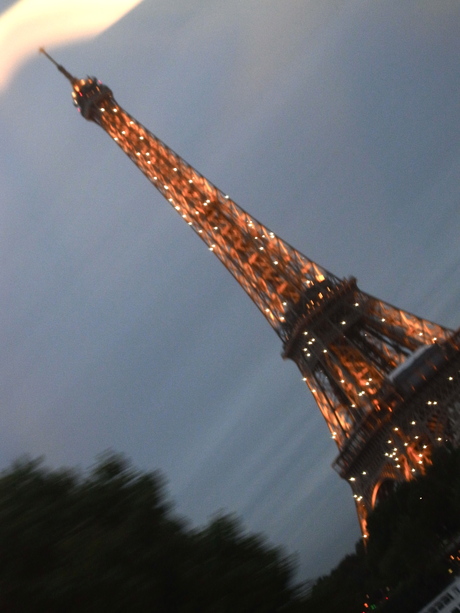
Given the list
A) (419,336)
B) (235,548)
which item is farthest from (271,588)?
(419,336)

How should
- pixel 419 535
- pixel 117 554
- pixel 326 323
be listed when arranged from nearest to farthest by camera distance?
pixel 117 554
pixel 419 535
pixel 326 323

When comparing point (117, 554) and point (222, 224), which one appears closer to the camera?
point (117, 554)

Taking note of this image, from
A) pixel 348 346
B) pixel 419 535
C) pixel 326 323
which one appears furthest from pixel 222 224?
pixel 419 535

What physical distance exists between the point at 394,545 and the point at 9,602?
2725cm

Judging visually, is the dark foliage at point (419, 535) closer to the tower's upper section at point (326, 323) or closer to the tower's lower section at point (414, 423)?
the tower's lower section at point (414, 423)

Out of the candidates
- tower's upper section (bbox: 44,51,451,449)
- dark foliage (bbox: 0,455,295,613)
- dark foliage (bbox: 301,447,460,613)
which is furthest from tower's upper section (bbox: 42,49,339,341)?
dark foliage (bbox: 0,455,295,613)

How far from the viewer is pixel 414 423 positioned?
32844 millimetres

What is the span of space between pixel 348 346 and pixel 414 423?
239 inches

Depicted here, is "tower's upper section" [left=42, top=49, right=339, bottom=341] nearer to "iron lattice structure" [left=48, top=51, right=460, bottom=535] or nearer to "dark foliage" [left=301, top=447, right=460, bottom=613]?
"iron lattice structure" [left=48, top=51, right=460, bottom=535]

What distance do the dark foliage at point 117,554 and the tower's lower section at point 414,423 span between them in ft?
73.8

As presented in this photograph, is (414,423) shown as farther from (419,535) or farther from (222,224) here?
(222,224)

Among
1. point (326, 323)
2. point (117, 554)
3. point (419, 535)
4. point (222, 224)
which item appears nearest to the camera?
point (117, 554)

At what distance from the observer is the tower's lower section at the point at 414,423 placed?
107 feet

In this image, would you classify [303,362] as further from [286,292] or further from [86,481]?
[86,481]
